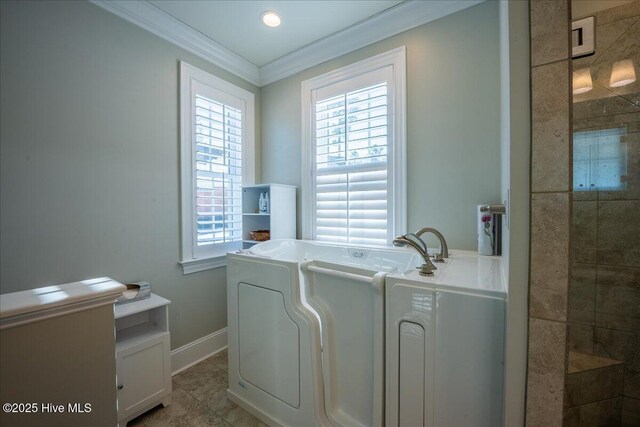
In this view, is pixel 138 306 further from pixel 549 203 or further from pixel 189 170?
pixel 549 203

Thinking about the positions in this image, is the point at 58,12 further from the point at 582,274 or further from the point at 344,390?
the point at 582,274

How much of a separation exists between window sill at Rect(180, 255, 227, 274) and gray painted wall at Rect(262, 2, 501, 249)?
172 cm

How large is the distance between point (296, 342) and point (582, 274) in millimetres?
1389

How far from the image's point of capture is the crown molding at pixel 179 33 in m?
1.78

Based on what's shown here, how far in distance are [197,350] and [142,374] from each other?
654 millimetres

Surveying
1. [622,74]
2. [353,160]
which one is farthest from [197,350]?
[622,74]

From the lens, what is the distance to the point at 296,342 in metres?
1.35

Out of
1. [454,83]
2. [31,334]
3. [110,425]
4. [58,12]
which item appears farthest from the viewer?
Result: [454,83]

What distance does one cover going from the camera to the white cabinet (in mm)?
1471

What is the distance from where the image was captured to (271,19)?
1.98m

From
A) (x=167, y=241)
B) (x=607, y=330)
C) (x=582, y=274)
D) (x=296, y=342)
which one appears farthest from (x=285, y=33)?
(x=607, y=330)

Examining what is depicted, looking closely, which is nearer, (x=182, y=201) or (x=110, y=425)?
(x=110, y=425)

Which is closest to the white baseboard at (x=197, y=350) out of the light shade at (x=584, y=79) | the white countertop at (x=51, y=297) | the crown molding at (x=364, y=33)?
the white countertop at (x=51, y=297)

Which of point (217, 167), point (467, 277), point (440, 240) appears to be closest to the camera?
point (467, 277)
